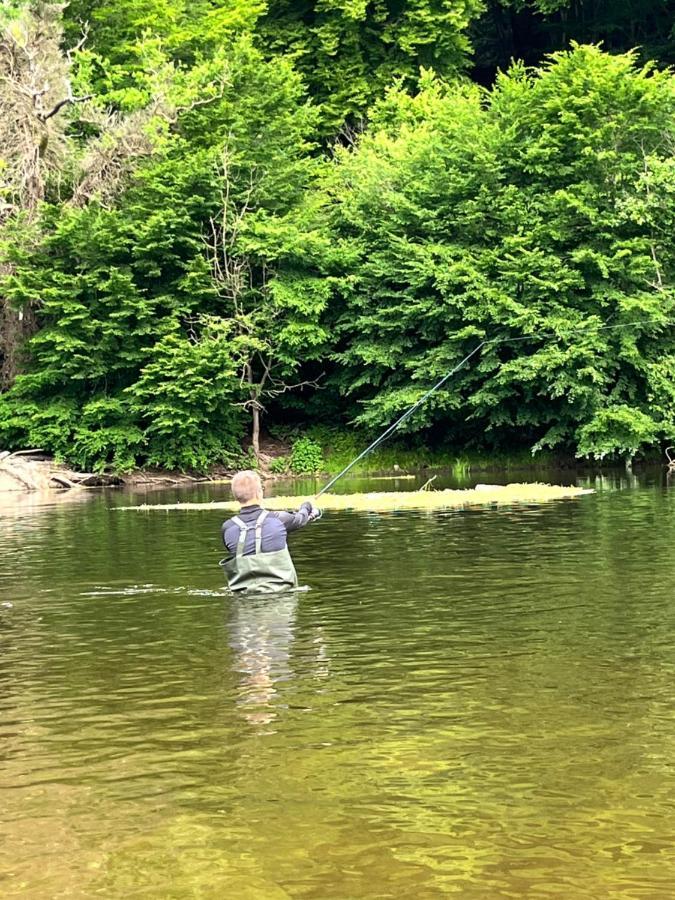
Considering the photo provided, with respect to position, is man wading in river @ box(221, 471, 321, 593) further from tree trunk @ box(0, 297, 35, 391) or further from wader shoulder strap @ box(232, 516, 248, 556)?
tree trunk @ box(0, 297, 35, 391)

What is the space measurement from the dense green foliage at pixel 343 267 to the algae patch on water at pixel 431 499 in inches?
351

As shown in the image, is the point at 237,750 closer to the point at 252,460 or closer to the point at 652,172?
the point at 652,172

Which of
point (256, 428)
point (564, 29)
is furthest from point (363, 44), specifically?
point (256, 428)

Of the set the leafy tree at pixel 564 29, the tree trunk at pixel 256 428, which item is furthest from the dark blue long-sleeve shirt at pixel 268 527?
the leafy tree at pixel 564 29

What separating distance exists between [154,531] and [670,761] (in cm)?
1517

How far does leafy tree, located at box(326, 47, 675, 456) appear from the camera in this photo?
33969mm

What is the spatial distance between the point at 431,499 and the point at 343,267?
61.6ft

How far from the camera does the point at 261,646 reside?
9.82 metres

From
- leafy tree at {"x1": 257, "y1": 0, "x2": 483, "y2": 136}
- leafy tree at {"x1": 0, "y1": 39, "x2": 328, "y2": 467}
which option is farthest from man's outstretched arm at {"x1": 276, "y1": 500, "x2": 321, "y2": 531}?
leafy tree at {"x1": 257, "y1": 0, "x2": 483, "y2": 136}

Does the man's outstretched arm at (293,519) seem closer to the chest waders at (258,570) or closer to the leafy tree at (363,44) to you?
the chest waders at (258,570)

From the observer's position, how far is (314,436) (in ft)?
139

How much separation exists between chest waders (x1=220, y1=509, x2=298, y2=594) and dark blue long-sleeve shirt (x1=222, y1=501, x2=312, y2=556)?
1.8 inches

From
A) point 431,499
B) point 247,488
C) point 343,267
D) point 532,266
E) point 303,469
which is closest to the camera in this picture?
point 247,488

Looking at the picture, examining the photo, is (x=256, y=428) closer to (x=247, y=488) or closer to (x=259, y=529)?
(x=247, y=488)
